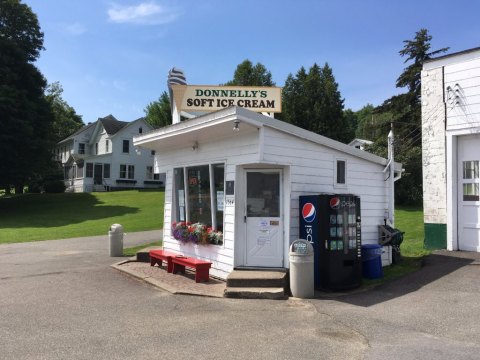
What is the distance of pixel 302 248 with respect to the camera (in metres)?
7.97

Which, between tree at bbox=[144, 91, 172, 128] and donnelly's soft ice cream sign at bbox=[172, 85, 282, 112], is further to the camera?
tree at bbox=[144, 91, 172, 128]

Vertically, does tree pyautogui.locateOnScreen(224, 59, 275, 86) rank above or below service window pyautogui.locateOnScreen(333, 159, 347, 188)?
above

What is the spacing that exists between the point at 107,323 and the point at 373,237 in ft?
22.4

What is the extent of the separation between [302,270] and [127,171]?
45.0 metres

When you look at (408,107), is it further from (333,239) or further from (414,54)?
(333,239)

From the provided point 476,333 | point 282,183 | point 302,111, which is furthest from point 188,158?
point 302,111

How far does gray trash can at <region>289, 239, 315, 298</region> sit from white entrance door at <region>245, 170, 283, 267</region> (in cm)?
100

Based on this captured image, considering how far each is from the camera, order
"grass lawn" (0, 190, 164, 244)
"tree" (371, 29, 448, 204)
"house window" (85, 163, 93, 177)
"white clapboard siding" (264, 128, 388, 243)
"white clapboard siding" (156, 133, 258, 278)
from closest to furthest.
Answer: "white clapboard siding" (264, 128, 388, 243) < "white clapboard siding" (156, 133, 258, 278) < "grass lawn" (0, 190, 164, 244) < "tree" (371, 29, 448, 204) < "house window" (85, 163, 93, 177)

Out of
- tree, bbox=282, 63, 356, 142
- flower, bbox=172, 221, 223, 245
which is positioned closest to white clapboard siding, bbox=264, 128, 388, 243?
flower, bbox=172, 221, 223, 245

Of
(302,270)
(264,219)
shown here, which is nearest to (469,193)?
(264,219)

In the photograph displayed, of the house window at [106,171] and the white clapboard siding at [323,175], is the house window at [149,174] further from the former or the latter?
the white clapboard siding at [323,175]

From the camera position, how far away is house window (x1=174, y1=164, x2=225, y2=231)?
992cm

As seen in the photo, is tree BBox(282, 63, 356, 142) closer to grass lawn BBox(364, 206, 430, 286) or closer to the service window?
grass lawn BBox(364, 206, 430, 286)

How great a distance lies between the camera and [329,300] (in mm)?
7766
